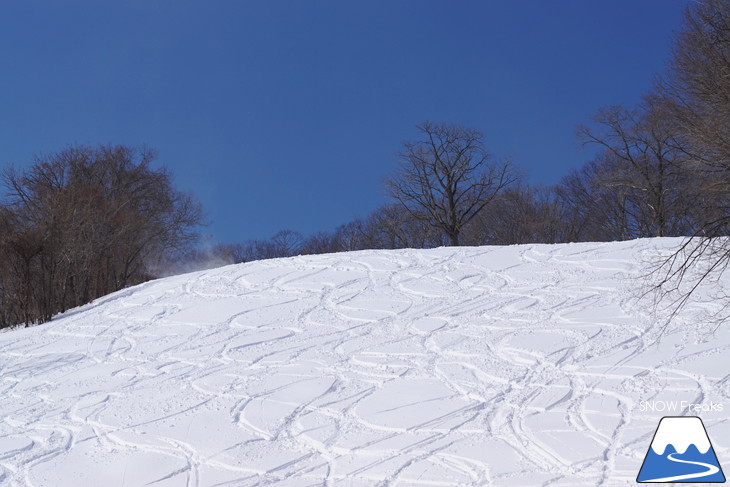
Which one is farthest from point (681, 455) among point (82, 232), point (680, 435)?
point (82, 232)

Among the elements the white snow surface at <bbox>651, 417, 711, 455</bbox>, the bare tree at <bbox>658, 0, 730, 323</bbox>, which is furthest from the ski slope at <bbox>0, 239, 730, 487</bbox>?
the bare tree at <bbox>658, 0, 730, 323</bbox>

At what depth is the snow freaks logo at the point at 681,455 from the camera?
6.11m

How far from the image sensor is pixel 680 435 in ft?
23.0

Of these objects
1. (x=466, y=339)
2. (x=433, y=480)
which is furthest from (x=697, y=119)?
(x=433, y=480)

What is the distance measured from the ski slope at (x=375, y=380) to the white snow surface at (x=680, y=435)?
0.12 metres

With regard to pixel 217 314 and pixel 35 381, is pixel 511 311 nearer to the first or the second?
pixel 217 314

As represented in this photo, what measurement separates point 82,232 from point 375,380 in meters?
13.6

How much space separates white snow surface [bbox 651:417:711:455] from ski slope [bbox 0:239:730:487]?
→ 0.40 ft

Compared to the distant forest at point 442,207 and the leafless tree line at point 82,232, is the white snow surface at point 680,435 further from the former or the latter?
the leafless tree line at point 82,232

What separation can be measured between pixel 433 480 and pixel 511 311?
5.69m

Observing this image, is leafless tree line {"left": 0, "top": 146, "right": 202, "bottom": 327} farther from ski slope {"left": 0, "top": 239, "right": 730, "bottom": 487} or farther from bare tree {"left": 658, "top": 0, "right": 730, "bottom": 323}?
bare tree {"left": 658, "top": 0, "right": 730, "bottom": 323}

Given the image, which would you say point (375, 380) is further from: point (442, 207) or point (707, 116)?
point (442, 207)

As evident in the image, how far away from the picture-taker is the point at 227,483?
675 centimetres

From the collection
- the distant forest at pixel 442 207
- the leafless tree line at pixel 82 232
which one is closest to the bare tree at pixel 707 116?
the distant forest at pixel 442 207
